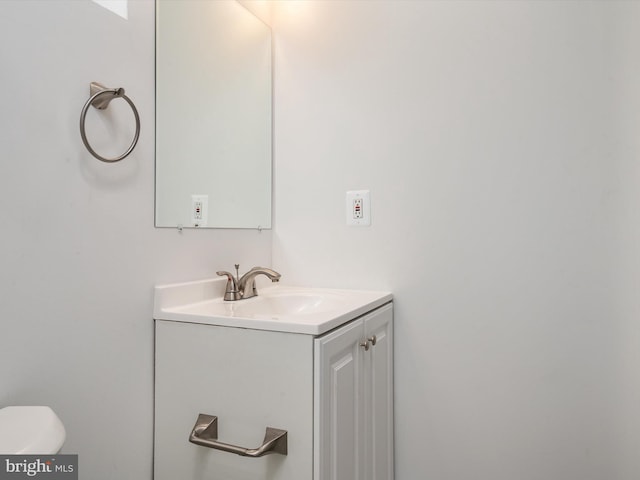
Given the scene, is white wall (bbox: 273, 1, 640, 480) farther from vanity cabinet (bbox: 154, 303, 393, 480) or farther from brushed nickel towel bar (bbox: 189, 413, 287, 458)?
brushed nickel towel bar (bbox: 189, 413, 287, 458)

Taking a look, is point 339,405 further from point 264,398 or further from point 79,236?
point 79,236

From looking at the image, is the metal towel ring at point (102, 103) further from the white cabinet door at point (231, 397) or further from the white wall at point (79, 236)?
the white cabinet door at point (231, 397)

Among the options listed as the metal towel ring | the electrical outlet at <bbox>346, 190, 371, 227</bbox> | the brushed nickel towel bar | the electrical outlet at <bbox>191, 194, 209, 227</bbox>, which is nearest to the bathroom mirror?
the electrical outlet at <bbox>191, 194, 209, 227</bbox>

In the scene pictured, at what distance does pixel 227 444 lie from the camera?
1014 mm

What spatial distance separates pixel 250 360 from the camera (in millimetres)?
1016

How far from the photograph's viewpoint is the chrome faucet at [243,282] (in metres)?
1.37

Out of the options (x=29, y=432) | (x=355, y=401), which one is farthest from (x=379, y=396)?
(x=29, y=432)

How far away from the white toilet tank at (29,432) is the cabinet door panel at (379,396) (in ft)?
2.59

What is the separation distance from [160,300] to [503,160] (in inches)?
45.0

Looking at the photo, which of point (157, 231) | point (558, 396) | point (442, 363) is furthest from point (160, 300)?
point (558, 396)

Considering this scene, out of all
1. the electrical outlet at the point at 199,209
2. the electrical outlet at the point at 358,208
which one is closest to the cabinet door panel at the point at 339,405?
the electrical outlet at the point at 358,208

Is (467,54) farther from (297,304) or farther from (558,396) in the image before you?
(558,396)

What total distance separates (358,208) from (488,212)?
453 millimetres

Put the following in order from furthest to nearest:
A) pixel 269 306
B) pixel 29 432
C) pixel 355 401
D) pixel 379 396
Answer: pixel 269 306, pixel 379 396, pixel 355 401, pixel 29 432
